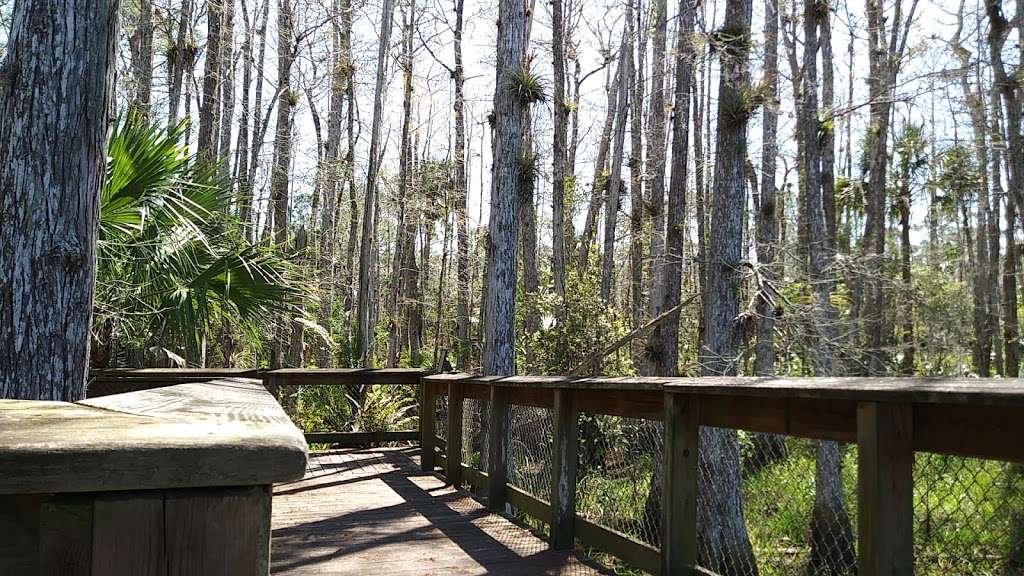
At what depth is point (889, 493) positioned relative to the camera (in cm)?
251

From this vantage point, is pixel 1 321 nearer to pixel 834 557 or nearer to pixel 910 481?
pixel 910 481

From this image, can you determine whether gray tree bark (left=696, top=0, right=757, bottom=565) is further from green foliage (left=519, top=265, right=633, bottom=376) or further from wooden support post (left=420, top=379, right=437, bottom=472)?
green foliage (left=519, top=265, right=633, bottom=376)

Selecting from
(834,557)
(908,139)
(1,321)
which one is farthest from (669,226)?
(908,139)

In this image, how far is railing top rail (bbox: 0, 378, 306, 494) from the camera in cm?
95

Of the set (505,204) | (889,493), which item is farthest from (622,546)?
(505,204)

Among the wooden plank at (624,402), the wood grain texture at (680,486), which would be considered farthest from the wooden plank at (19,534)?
the wooden plank at (624,402)

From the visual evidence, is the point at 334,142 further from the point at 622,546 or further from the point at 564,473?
the point at 622,546

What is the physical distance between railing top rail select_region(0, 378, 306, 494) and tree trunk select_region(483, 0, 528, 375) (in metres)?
8.74

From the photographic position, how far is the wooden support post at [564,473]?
15.8ft

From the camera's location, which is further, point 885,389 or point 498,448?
point 498,448

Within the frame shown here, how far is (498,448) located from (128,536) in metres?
5.16

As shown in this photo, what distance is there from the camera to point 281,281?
7.47m

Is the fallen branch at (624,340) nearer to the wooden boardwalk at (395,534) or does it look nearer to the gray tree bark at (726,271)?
the gray tree bark at (726,271)

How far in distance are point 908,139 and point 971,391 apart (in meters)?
28.2
